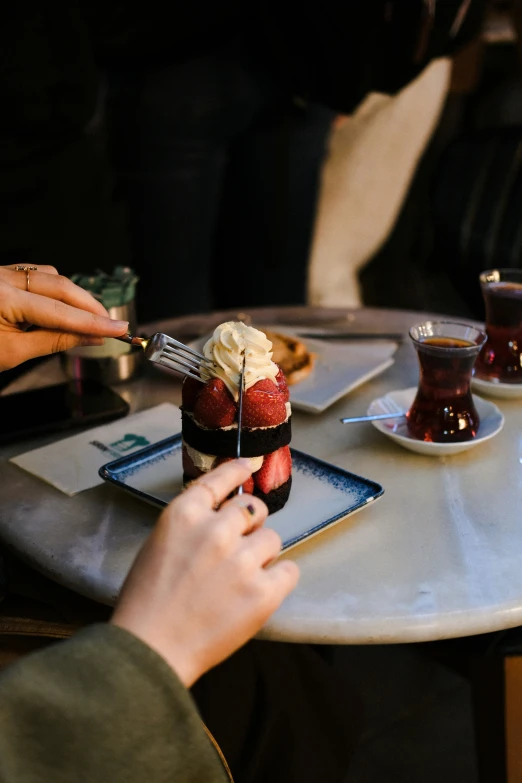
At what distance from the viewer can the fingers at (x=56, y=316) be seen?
0.95m

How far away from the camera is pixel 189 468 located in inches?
38.2

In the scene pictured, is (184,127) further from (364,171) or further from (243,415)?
(243,415)

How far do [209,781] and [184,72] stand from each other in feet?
6.46

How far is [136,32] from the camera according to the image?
2.03 meters

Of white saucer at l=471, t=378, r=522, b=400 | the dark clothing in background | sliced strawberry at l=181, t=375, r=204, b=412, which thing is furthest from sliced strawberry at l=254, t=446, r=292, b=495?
the dark clothing in background

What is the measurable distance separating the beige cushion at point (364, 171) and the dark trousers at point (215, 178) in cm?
45

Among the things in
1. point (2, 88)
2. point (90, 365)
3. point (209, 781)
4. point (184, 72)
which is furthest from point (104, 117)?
point (209, 781)

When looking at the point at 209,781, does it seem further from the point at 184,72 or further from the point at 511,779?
the point at 184,72

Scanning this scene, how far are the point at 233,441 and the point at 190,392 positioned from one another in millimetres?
89

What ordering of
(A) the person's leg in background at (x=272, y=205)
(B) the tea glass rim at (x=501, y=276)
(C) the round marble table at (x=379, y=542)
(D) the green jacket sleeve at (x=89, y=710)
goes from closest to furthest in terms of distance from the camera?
(D) the green jacket sleeve at (x=89, y=710), (C) the round marble table at (x=379, y=542), (B) the tea glass rim at (x=501, y=276), (A) the person's leg in background at (x=272, y=205)

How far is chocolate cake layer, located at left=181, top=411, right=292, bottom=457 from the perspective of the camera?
0.92 meters

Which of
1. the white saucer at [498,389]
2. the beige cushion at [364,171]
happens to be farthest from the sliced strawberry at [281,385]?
the beige cushion at [364,171]

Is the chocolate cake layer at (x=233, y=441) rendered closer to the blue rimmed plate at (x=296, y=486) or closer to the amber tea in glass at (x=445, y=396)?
the blue rimmed plate at (x=296, y=486)

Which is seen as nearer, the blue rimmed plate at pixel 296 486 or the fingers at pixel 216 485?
the fingers at pixel 216 485
